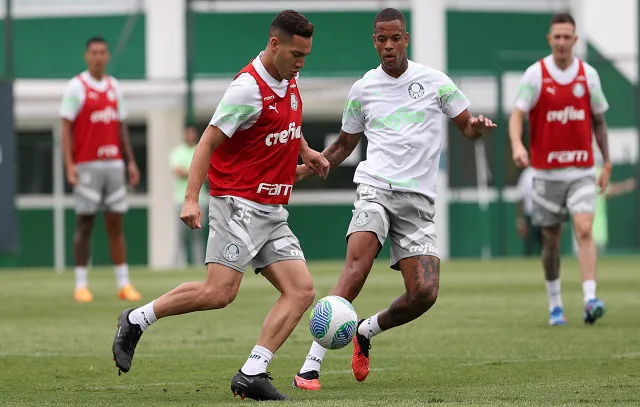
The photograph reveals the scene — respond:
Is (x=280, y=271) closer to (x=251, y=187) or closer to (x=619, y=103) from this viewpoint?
(x=251, y=187)

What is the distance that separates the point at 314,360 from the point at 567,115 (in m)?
5.09

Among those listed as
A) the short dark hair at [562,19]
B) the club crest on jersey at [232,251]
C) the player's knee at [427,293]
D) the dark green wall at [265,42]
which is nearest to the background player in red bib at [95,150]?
the short dark hair at [562,19]

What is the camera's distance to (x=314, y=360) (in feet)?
27.9

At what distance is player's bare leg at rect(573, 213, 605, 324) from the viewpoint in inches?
485

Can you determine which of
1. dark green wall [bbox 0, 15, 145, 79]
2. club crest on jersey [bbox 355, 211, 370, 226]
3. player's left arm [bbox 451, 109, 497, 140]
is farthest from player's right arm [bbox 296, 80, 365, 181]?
dark green wall [bbox 0, 15, 145, 79]

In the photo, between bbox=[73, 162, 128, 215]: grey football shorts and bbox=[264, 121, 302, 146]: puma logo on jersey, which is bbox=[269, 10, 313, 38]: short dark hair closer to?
bbox=[264, 121, 302, 146]: puma logo on jersey

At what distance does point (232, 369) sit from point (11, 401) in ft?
6.62

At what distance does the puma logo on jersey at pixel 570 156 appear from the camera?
1272 cm

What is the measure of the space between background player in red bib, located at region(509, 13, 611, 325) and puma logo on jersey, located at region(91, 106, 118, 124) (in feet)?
16.4

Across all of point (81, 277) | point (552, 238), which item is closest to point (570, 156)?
point (552, 238)

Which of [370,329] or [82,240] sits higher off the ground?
[82,240]

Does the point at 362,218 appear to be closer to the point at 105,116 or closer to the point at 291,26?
the point at 291,26

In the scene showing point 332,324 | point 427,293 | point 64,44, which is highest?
point 64,44

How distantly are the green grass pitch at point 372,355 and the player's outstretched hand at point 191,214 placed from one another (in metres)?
0.95
